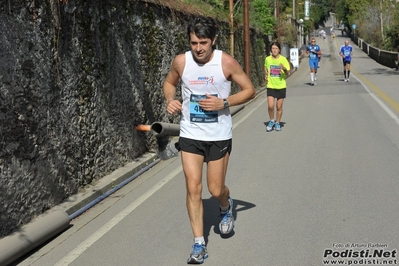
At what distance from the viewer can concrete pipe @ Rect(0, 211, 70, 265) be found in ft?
17.3

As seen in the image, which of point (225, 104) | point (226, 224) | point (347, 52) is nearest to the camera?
point (225, 104)

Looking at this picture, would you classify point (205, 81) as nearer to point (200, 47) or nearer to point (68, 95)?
point (200, 47)

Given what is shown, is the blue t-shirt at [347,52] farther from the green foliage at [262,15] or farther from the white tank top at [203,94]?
the white tank top at [203,94]

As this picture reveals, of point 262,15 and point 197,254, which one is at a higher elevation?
point 262,15

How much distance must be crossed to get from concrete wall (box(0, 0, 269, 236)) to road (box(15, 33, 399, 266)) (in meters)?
0.54

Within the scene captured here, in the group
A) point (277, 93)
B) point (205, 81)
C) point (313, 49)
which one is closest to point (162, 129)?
point (205, 81)

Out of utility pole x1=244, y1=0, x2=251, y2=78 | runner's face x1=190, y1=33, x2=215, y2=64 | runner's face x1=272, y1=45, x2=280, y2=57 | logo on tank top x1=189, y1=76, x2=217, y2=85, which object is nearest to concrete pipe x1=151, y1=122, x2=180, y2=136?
logo on tank top x1=189, y1=76, x2=217, y2=85

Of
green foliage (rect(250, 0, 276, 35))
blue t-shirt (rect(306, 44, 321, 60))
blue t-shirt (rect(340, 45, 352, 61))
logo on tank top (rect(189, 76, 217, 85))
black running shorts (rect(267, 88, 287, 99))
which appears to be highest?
logo on tank top (rect(189, 76, 217, 85))

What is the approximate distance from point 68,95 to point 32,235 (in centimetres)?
225

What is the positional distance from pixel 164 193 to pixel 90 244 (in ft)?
6.74

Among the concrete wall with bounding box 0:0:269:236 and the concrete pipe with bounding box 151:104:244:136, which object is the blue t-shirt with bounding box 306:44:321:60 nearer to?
the concrete wall with bounding box 0:0:269:236

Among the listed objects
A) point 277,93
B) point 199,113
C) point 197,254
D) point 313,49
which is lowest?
point 313,49

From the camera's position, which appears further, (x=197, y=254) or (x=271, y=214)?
(x=271, y=214)

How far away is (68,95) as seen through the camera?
7.48 meters
